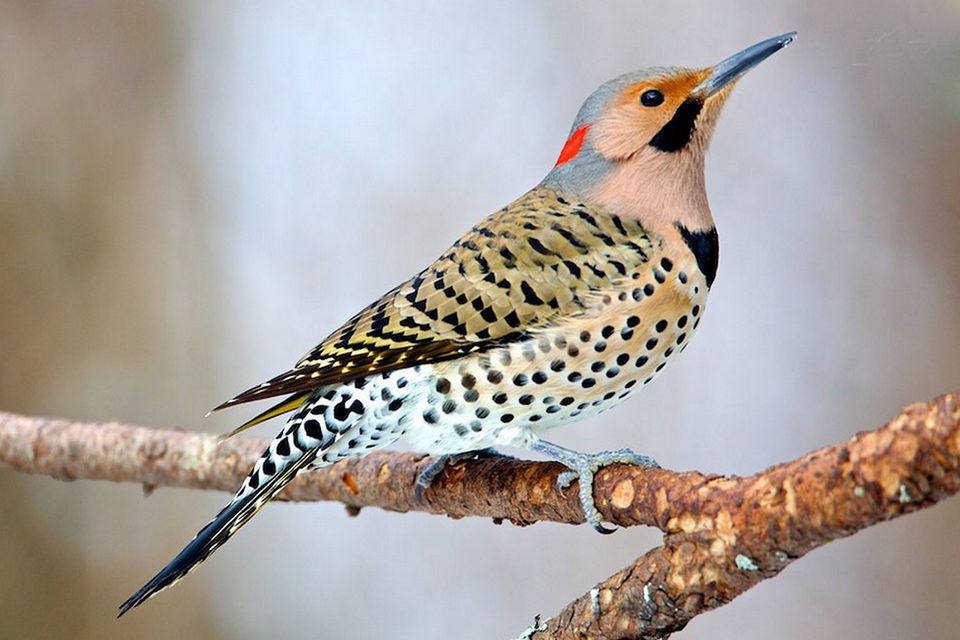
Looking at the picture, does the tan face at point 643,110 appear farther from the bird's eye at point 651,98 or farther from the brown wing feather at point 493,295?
the brown wing feather at point 493,295

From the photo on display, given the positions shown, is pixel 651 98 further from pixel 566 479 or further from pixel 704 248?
pixel 566 479

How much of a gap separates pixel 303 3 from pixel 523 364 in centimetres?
216

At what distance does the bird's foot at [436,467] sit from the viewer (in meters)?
1.90

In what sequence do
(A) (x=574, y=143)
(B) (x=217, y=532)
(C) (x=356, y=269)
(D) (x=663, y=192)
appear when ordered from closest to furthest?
1. (B) (x=217, y=532)
2. (D) (x=663, y=192)
3. (A) (x=574, y=143)
4. (C) (x=356, y=269)

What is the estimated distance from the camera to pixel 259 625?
3.45m

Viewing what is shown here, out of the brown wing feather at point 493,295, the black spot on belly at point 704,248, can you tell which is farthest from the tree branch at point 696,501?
the black spot on belly at point 704,248

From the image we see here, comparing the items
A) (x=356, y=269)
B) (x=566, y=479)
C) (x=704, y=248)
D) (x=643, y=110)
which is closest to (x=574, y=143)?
(x=643, y=110)

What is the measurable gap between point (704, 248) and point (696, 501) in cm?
61

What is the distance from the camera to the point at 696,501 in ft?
4.03

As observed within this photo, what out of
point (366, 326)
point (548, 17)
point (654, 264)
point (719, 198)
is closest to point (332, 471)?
point (366, 326)

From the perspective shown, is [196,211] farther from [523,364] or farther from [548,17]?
[523,364]

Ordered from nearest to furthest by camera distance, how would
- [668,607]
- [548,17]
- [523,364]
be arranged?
[668,607], [523,364], [548,17]

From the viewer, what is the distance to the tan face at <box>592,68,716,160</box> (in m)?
1.75

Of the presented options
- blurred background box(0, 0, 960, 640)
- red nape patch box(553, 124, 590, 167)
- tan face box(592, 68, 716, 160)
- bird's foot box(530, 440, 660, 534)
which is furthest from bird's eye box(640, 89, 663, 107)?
blurred background box(0, 0, 960, 640)
